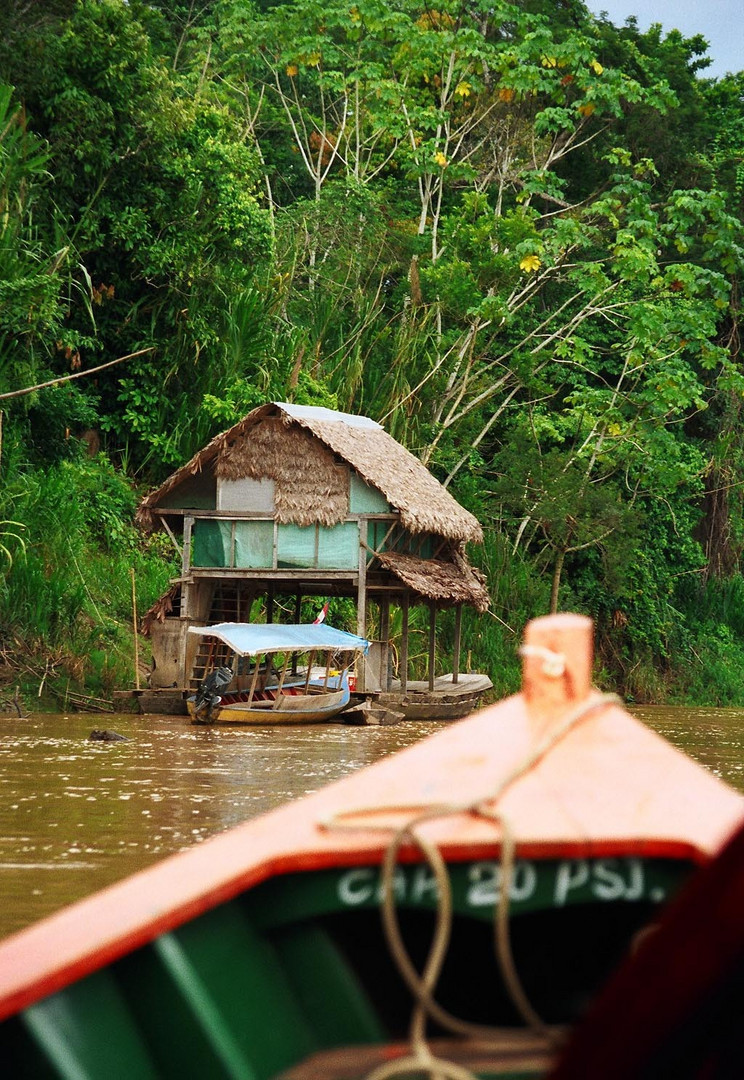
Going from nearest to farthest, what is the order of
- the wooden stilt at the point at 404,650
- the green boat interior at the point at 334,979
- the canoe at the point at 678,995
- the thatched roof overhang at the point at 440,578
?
1. the canoe at the point at 678,995
2. the green boat interior at the point at 334,979
3. the thatched roof overhang at the point at 440,578
4. the wooden stilt at the point at 404,650

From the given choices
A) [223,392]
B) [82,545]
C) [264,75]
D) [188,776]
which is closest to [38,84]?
[223,392]

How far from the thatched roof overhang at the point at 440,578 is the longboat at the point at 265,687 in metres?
1.07

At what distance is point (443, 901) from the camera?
202 centimetres

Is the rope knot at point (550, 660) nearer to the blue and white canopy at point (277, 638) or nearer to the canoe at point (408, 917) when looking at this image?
the canoe at point (408, 917)

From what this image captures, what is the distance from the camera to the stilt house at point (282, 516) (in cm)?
1714

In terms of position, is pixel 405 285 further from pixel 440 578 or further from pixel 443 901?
pixel 443 901

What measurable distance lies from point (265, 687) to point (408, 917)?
52.5 ft

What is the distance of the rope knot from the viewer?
223 cm

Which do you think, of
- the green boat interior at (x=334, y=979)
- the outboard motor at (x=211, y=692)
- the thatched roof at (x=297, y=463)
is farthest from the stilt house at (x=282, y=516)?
the green boat interior at (x=334, y=979)

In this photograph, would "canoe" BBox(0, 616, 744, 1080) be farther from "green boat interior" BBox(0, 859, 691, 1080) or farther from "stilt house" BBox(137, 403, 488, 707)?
"stilt house" BBox(137, 403, 488, 707)

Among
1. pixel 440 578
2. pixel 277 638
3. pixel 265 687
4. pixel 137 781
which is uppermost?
pixel 440 578

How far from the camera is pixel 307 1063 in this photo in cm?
225

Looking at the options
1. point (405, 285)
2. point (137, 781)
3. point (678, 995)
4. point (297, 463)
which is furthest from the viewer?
point (405, 285)

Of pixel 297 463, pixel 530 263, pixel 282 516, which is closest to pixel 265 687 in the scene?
pixel 282 516
